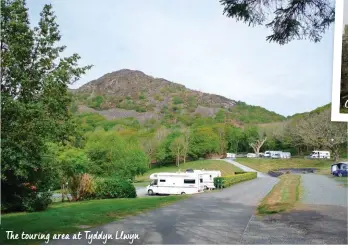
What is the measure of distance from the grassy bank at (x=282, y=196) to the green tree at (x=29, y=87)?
10.9ft

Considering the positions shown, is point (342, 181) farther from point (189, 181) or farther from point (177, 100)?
point (189, 181)

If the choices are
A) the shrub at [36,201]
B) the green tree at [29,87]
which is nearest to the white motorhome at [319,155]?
the green tree at [29,87]

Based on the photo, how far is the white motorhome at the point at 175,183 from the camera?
9.45 metres

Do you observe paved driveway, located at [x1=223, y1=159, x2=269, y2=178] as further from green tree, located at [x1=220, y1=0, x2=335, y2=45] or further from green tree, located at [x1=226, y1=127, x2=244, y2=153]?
green tree, located at [x1=220, y1=0, x2=335, y2=45]

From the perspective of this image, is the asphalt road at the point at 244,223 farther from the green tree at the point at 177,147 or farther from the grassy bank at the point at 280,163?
the green tree at the point at 177,147

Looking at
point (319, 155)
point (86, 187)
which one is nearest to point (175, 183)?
point (86, 187)

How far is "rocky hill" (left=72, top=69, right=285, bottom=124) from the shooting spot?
6.17 meters

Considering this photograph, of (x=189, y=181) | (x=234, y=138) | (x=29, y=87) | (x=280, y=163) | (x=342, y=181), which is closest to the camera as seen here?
(x=29, y=87)

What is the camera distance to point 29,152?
13.2ft

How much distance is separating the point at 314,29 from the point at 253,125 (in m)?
2.58

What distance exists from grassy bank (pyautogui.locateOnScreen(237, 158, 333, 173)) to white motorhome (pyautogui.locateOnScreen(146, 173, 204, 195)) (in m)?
2.03

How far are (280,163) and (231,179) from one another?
1.66 meters

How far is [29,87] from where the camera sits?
383cm

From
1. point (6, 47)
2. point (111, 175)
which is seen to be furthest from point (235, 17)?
point (111, 175)
